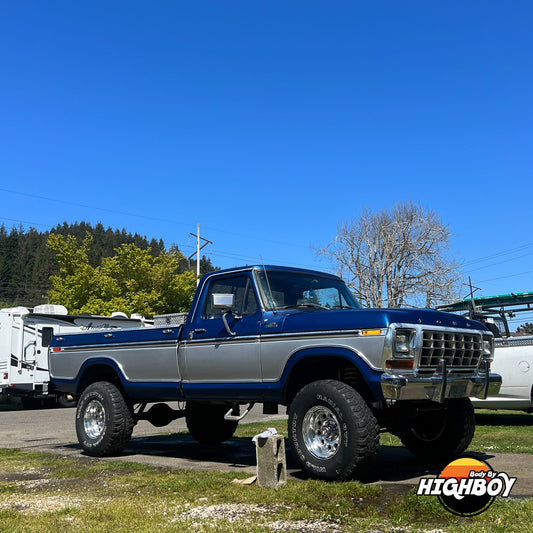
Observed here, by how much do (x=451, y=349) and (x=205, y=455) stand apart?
4041 mm

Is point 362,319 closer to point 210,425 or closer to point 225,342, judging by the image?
point 225,342

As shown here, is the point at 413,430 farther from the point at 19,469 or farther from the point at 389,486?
the point at 19,469

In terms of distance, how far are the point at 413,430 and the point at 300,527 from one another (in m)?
3.55

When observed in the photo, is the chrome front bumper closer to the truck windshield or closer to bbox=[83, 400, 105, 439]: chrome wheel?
the truck windshield

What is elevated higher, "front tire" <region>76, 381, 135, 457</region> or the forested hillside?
the forested hillside

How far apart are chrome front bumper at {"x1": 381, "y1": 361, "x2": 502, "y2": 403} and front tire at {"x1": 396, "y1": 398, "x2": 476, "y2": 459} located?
1.76ft

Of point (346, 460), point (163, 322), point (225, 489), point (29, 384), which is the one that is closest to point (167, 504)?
point (225, 489)

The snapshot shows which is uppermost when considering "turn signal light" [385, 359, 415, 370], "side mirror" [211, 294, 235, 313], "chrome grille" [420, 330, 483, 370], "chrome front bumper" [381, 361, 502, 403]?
"side mirror" [211, 294, 235, 313]

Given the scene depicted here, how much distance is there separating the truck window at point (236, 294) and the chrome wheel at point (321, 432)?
1.51 m

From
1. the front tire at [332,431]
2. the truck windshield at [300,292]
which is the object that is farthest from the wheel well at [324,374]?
the truck windshield at [300,292]

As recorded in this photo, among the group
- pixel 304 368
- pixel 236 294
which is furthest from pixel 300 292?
pixel 304 368

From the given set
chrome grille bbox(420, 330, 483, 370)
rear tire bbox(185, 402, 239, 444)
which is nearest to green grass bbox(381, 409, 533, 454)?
chrome grille bbox(420, 330, 483, 370)

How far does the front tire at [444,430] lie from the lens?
7.70m

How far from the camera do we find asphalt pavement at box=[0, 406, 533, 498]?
7.00 metres
